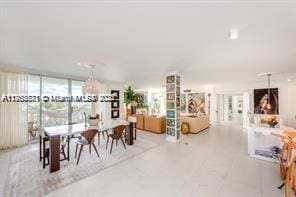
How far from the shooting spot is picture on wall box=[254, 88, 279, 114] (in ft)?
22.6

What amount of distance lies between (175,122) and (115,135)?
2.16 m

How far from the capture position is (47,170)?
9.96 feet

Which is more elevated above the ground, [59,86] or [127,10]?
[127,10]

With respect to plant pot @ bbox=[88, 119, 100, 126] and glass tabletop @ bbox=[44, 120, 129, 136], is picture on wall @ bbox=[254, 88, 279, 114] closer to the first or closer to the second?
glass tabletop @ bbox=[44, 120, 129, 136]

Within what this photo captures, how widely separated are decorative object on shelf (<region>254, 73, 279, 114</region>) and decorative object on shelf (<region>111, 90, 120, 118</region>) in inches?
281

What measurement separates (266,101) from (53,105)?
9568mm

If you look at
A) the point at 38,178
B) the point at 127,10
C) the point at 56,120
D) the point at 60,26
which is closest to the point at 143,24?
the point at 127,10

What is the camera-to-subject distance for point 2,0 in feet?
4.82

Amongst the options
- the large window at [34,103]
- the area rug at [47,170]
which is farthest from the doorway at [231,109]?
the large window at [34,103]

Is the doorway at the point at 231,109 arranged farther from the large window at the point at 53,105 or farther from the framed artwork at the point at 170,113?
the large window at the point at 53,105

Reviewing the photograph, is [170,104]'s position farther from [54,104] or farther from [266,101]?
[266,101]

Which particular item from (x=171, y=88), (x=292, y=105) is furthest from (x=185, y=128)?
(x=292, y=105)

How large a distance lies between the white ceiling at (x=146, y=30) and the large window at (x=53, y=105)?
1.81 m

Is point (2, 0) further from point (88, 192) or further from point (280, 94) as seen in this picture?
point (280, 94)
